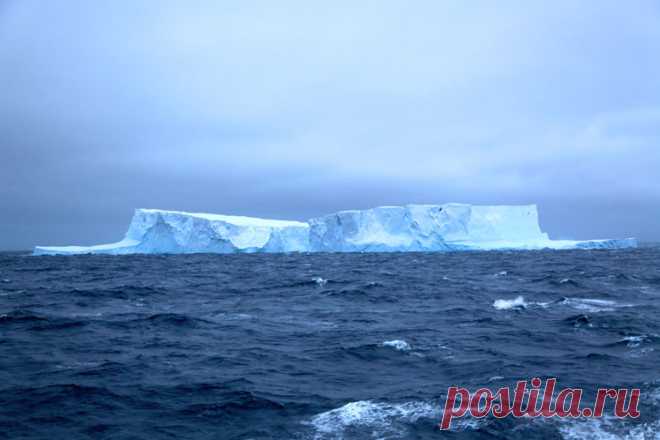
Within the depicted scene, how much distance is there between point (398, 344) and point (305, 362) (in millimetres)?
1717

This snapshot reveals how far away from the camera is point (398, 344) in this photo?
28.3ft

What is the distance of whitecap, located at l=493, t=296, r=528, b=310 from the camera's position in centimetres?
1234

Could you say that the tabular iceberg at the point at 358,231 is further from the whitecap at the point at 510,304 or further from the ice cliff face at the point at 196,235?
the whitecap at the point at 510,304

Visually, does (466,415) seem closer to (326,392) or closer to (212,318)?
(326,392)

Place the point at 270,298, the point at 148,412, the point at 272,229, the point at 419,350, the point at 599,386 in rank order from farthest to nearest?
the point at 272,229
the point at 270,298
the point at 419,350
the point at 599,386
the point at 148,412

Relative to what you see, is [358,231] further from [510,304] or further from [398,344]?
[398,344]

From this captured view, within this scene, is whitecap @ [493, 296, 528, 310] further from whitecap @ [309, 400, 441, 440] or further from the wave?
whitecap @ [309, 400, 441, 440]

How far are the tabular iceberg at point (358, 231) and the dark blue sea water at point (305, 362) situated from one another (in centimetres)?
3315

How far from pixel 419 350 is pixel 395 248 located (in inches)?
1661

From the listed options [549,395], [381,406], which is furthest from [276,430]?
[549,395]

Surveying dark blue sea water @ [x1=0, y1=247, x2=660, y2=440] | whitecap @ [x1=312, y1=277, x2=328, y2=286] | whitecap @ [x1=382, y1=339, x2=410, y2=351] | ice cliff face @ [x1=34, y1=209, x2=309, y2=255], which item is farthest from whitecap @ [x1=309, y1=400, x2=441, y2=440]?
ice cliff face @ [x1=34, y1=209, x2=309, y2=255]

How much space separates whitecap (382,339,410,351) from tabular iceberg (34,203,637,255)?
129 ft

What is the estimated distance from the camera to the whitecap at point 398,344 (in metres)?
8.36

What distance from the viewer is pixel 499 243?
51.0m
